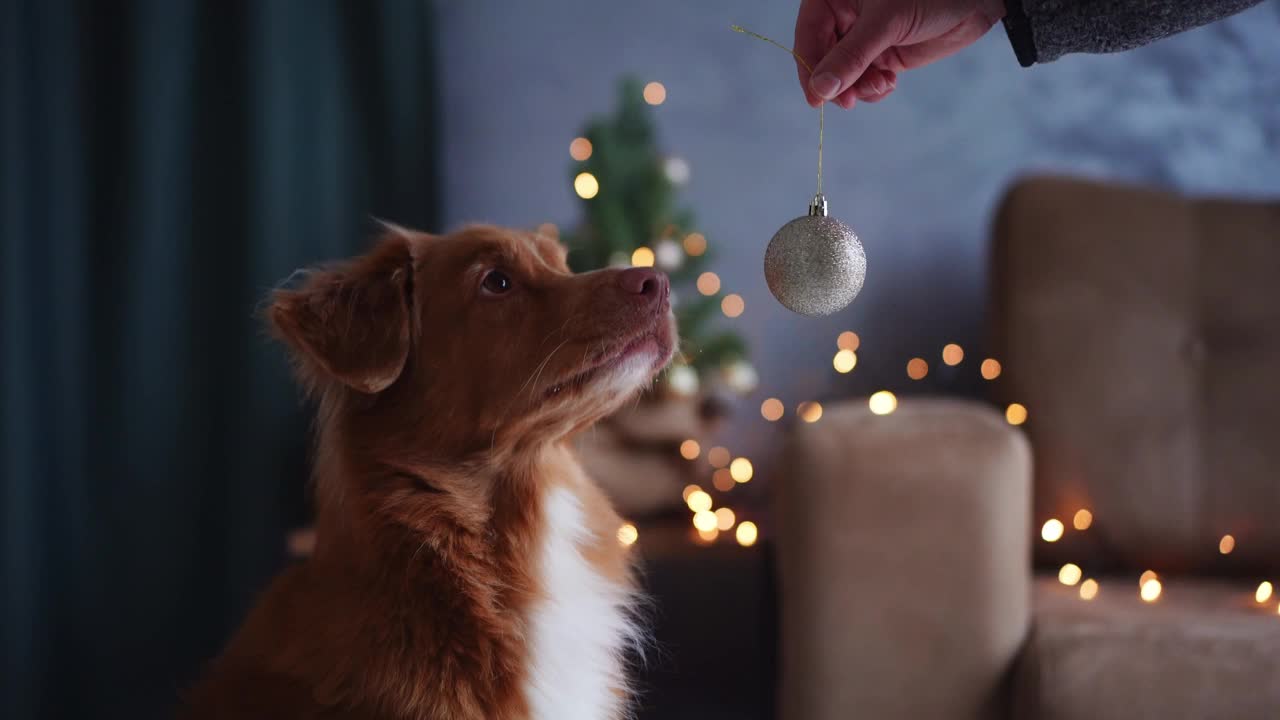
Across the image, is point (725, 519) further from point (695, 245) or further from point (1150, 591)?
point (1150, 591)

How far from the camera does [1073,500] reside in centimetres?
223

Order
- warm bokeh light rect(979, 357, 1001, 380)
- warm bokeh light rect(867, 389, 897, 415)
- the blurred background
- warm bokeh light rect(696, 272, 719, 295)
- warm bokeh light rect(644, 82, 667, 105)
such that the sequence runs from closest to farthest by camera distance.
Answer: warm bokeh light rect(867, 389, 897, 415) < the blurred background < warm bokeh light rect(979, 357, 1001, 380) < warm bokeh light rect(696, 272, 719, 295) < warm bokeh light rect(644, 82, 667, 105)

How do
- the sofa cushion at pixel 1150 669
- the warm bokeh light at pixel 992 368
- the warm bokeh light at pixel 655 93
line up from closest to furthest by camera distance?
the sofa cushion at pixel 1150 669
the warm bokeh light at pixel 992 368
the warm bokeh light at pixel 655 93

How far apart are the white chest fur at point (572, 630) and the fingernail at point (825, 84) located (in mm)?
744

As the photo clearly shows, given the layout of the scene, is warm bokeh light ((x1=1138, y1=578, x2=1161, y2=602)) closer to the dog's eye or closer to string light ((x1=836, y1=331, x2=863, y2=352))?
string light ((x1=836, y1=331, x2=863, y2=352))

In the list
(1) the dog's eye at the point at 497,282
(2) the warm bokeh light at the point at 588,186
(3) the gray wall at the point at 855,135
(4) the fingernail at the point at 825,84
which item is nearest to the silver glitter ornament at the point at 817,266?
(4) the fingernail at the point at 825,84

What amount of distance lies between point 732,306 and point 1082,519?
4.27 ft

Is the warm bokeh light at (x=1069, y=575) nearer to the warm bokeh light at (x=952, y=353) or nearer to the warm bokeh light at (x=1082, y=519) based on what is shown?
the warm bokeh light at (x=1082, y=519)

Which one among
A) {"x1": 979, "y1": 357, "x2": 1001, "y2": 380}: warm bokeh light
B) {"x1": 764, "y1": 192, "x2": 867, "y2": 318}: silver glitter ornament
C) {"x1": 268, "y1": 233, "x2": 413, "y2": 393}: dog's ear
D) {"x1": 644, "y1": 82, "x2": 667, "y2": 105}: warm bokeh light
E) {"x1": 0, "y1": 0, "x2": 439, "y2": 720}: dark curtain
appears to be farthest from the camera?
{"x1": 644, "y1": 82, "x2": 667, "y2": 105}: warm bokeh light

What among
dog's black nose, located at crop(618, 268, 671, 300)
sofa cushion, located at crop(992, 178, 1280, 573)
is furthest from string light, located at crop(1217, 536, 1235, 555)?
dog's black nose, located at crop(618, 268, 671, 300)

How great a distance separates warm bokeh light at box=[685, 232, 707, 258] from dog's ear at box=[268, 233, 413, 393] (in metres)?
1.27

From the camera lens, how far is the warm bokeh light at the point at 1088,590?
1.91 meters

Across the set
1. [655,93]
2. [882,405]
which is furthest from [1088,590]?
[655,93]

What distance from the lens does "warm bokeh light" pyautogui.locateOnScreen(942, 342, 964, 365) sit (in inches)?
113
